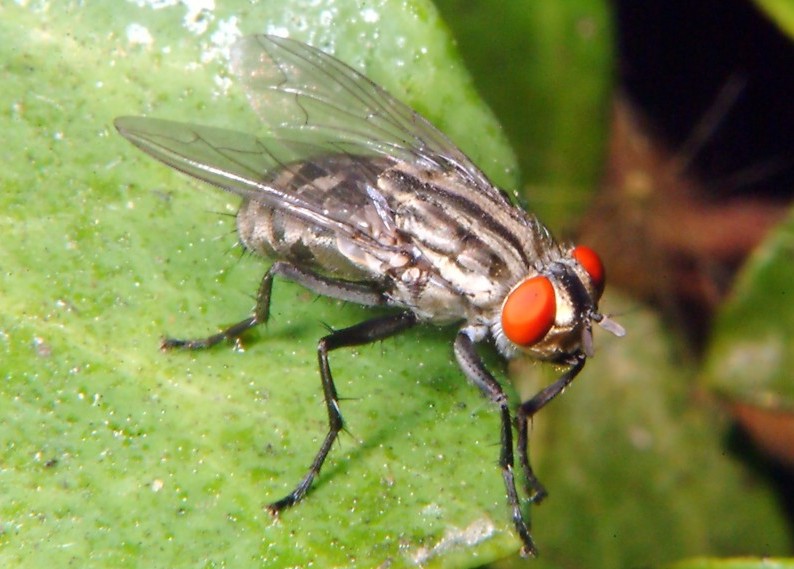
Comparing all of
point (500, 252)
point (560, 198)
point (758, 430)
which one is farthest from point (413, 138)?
point (758, 430)

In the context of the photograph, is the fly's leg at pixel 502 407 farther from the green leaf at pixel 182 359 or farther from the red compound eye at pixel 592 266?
the red compound eye at pixel 592 266

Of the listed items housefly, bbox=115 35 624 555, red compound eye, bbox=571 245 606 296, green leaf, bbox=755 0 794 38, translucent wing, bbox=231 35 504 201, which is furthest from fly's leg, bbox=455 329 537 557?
green leaf, bbox=755 0 794 38

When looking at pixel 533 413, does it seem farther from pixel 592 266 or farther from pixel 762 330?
pixel 762 330

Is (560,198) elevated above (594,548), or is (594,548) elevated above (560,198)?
(560,198)

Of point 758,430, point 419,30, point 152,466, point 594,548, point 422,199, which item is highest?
point 419,30

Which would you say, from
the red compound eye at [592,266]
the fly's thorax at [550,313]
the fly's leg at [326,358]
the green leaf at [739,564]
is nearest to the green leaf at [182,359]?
the fly's leg at [326,358]

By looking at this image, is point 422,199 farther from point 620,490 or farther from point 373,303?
point 620,490

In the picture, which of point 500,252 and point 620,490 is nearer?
point 500,252

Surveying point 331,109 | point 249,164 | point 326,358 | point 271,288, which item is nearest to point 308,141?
point 331,109
